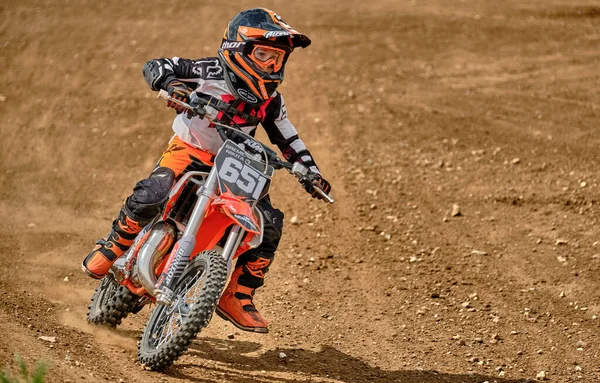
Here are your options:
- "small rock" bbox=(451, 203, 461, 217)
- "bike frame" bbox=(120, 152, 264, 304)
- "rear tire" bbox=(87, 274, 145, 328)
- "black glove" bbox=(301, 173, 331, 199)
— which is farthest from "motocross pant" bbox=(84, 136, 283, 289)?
"small rock" bbox=(451, 203, 461, 217)

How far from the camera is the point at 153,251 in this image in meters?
6.67

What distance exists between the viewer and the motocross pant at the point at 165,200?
6.68 metres

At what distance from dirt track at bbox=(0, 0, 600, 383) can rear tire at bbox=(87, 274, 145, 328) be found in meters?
0.18

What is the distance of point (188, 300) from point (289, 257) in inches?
144

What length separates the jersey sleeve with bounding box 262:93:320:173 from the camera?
7203 mm

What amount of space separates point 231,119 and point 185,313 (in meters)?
1.50

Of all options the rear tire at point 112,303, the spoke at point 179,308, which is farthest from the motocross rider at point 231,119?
the spoke at point 179,308

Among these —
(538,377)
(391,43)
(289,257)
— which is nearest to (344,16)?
(391,43)

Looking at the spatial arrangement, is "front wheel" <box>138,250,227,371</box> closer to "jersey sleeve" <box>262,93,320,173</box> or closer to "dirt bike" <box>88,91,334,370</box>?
"dirt bike" <box>88,91,334,370</box>

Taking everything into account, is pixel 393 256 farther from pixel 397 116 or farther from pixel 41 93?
pixel 41 93

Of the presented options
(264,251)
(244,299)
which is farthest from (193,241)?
(244,299)

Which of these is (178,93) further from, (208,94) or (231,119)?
(208,94)

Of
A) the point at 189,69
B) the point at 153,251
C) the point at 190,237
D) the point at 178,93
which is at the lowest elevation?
the point at 153,251

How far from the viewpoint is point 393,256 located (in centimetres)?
969
